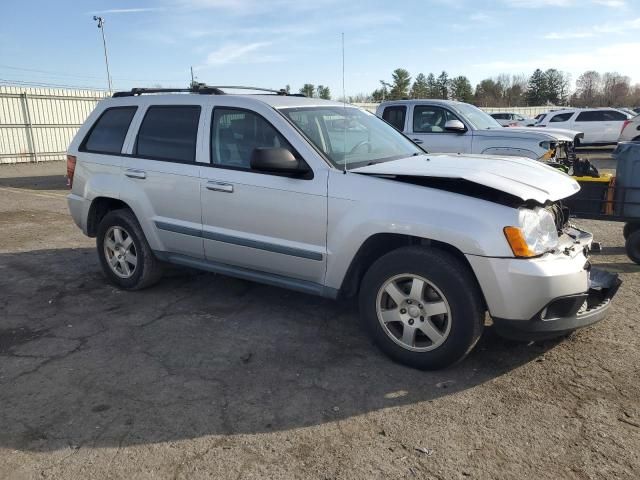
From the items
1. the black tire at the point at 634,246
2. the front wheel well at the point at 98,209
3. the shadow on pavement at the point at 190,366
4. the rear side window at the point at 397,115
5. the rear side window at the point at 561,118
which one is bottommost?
the shadow on pavement at the point at 190,366

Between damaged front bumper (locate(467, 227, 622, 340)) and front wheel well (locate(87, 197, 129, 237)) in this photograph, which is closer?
damaged front bumper (locate(467, 227, 622, 340))

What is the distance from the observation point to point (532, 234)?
332 centimetres

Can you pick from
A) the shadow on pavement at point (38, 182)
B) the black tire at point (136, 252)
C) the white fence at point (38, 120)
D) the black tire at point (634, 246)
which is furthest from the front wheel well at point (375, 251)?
the white fence at point (38, 120)

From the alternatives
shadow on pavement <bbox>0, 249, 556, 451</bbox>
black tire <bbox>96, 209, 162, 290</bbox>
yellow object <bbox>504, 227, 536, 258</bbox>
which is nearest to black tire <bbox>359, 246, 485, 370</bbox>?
shadow on pavement <bbox>0, 249, 556, 451</bbox>

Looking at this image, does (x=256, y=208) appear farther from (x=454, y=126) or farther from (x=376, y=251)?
(x=454, y=126)

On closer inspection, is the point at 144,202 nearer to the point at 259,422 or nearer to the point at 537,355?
the point at 259,422

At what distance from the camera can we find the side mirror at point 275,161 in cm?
379

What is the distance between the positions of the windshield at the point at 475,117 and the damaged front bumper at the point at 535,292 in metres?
6.90

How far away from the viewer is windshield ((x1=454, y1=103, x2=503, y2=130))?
32.6ft

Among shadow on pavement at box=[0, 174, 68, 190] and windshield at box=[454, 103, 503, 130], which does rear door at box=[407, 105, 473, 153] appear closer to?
windshield at box=[454, 103, 503, 130]

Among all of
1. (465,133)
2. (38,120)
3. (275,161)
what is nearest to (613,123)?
(465,133)

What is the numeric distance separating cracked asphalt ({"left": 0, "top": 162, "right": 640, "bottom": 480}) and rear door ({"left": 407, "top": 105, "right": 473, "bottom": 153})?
5.12m

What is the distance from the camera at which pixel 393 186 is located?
364 centimetres

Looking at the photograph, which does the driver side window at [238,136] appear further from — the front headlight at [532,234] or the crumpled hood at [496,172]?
the front headlight at [532,234]
